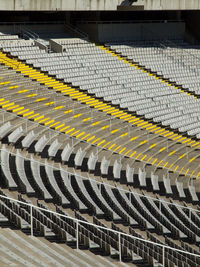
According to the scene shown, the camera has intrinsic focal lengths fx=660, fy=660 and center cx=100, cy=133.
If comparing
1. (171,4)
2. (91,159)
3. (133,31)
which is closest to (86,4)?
(133,31)

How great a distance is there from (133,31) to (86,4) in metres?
4.53

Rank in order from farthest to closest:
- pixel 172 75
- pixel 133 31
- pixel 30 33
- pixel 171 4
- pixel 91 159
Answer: pixel 133 31, pixel 171 4, pixel 30 33, pixel 172 75, pixel 91 159

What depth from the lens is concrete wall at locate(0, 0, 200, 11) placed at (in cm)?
2916

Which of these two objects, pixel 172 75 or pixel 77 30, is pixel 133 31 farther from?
pixel 172 75

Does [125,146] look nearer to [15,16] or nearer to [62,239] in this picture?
[62,239]

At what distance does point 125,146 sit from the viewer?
22.4m

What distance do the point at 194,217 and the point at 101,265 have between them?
606 cm

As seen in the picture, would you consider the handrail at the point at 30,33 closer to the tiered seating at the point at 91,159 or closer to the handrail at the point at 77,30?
the tiered seating at the point at 91,159

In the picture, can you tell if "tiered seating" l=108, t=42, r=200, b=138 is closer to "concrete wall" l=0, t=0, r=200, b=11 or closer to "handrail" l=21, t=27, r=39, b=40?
"concrete wall" l=0, t=0, r=200, b=11

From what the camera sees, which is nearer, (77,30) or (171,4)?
(171,4)

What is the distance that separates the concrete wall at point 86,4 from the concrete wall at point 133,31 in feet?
5.84

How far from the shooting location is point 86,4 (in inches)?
1220

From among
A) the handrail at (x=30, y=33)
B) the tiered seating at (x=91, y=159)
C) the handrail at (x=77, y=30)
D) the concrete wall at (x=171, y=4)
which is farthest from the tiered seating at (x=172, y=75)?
the handrail at (x=30, y=33)

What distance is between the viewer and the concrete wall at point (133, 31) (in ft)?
109
